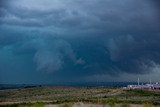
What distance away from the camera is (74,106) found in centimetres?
5316

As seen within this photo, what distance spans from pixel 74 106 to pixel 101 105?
397 cm

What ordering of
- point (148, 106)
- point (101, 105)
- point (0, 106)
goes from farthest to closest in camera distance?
point (0, 106), point (101, 105), point (148, 106)

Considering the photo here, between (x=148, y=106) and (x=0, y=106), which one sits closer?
(x=148, y=106)

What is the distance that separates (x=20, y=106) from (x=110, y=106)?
12.4m

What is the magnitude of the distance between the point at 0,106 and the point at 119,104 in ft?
58.2

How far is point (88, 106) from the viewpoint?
54125 mm

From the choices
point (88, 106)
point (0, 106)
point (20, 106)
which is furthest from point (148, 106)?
point (0, 106)

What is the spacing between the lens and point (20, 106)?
184 feet

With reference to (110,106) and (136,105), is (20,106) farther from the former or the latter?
(136,105)

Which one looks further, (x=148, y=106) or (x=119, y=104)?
(x=119, y=104)

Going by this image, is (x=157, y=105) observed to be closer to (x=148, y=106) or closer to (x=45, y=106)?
(x=148, y=106)

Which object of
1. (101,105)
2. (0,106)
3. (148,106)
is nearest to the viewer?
(148,106)

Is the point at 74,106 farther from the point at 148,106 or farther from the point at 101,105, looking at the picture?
the point at 148,106

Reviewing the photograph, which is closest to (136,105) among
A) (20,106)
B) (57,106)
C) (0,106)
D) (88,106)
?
(88,106)
